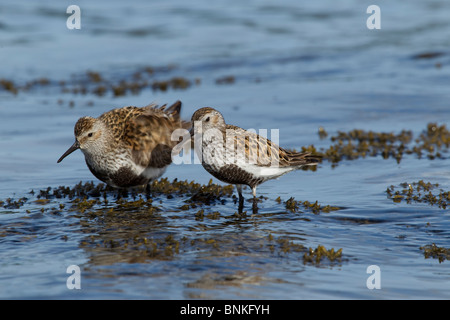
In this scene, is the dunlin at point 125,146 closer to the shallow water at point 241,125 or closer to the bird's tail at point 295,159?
the shallow water at point 241,125

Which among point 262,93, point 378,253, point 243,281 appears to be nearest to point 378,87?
point 262,93

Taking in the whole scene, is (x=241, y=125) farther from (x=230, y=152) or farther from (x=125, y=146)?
(x=230, y=152)

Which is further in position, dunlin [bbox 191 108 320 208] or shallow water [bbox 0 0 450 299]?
dunlin [bbox 191 108 320 208]

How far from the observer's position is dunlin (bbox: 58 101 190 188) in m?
9.85

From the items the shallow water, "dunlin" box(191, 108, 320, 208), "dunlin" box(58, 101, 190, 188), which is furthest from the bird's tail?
"dunlin" box(58, 101, 190, 188)

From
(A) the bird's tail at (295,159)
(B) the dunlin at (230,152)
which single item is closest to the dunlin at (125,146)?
(B) the dunlin at (230,152)

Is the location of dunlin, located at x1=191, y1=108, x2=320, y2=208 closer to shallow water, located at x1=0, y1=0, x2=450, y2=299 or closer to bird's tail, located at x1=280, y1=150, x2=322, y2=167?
bird's tail, located at x1=280, y1=150, x2=322, y2=167

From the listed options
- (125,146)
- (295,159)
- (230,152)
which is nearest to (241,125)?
(295,159)

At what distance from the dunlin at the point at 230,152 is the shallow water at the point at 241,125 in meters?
0.63

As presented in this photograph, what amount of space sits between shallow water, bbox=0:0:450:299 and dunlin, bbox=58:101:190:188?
0.52 metres

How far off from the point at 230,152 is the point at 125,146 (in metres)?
1.79

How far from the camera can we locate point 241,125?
49.8 ft

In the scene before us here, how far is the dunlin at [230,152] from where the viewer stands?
9.23 metres

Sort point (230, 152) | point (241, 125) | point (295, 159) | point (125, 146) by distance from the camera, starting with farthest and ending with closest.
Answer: point (241, 125), point (295, 159), point (125, 146), point (230, 152)
